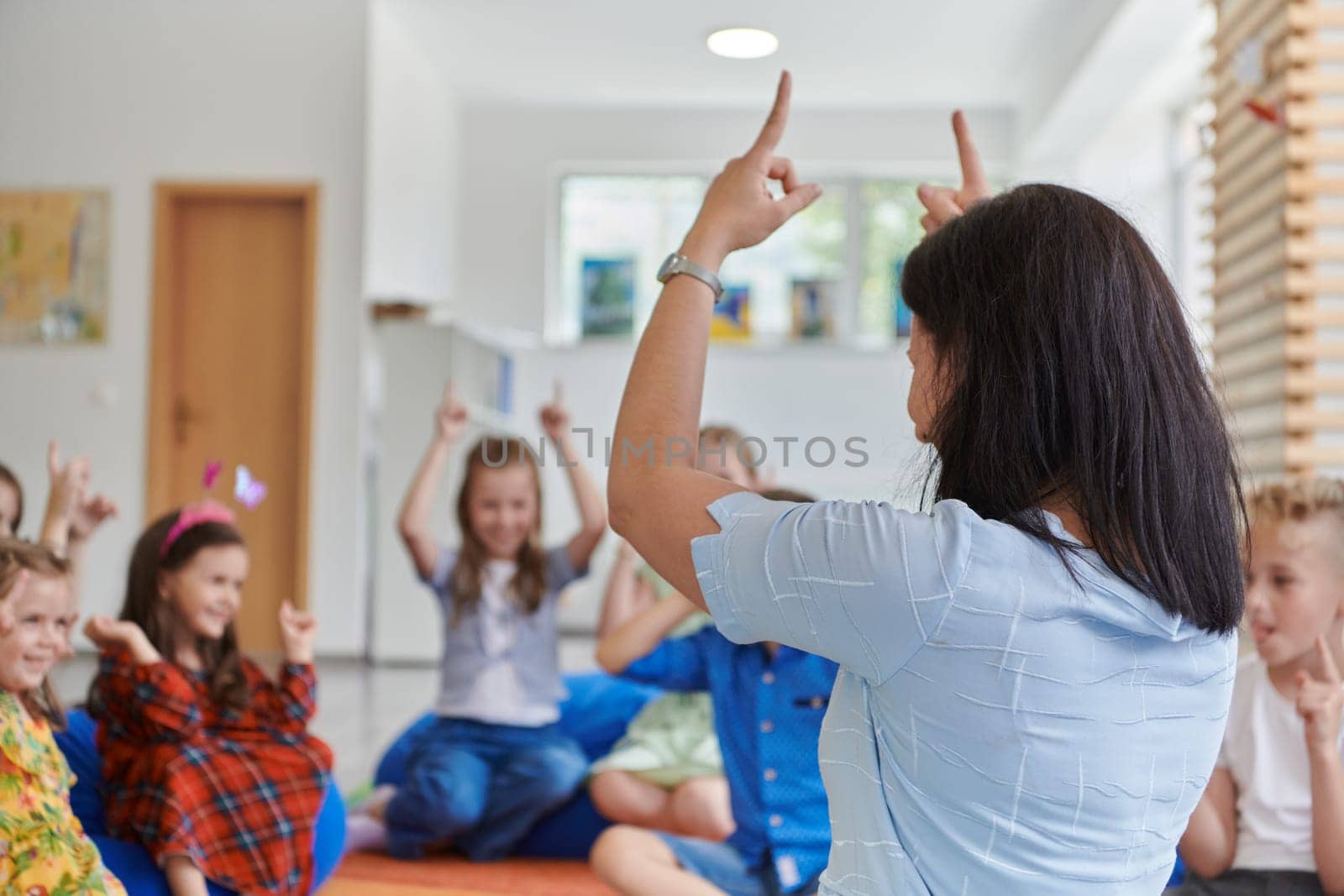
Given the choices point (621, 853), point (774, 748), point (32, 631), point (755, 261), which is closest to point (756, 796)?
point (774, 748)

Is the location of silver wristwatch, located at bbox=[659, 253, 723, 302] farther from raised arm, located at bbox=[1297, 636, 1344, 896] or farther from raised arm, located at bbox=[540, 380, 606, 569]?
raised arm, located at bbox=[540, 380, 606, 569]

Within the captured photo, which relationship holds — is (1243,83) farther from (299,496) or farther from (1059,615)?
(299,496)

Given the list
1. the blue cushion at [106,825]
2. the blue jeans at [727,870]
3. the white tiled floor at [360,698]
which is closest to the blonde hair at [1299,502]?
the blue jeans at [727,870]

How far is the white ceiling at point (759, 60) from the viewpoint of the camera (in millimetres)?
5648

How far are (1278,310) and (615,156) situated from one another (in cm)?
494

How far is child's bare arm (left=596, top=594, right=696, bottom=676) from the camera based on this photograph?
219cm

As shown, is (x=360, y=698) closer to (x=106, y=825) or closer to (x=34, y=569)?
(x=106, y=825)

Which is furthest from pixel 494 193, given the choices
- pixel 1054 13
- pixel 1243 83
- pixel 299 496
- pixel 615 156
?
pixel 1243 83

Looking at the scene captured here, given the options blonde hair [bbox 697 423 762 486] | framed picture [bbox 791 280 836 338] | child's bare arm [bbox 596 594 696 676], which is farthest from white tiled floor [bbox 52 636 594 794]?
framed picture [bbox 791 280 836 338]

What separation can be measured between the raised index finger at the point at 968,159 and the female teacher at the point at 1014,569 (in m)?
0.38

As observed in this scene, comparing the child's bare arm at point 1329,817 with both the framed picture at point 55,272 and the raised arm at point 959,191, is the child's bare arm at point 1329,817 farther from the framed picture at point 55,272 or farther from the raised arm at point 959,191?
the framed picture at point 55,272

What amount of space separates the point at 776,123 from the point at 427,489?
184cm

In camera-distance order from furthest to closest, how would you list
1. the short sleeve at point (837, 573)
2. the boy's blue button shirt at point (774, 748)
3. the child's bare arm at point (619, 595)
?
the child's bare arm at point (619, 595) → the boy's blue button shirt at point (774, 748) → the short sleeve at point (837, 573)

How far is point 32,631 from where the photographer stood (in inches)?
68.6
